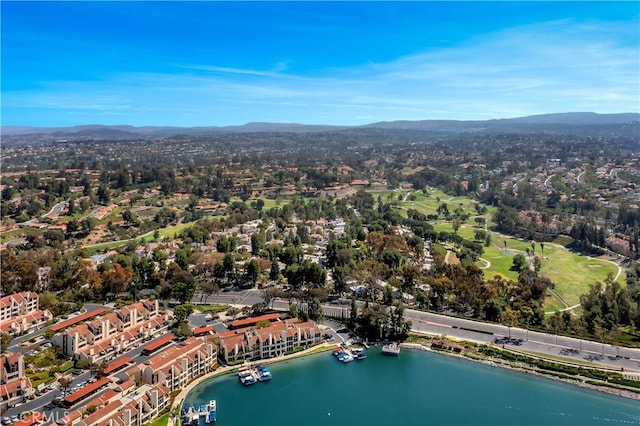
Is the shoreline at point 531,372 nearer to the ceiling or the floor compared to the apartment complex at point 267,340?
nearer to the floor

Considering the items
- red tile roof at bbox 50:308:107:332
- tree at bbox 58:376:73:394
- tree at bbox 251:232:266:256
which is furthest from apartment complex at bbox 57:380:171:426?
tree at bbox 251:232:266:256

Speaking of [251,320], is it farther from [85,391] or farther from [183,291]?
[85,391]

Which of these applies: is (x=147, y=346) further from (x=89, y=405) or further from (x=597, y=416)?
(x=597, y=416)

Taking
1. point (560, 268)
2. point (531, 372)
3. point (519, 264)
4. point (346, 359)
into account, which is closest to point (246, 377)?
point (346, 359)

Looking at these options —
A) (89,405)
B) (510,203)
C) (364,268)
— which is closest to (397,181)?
(510,203)

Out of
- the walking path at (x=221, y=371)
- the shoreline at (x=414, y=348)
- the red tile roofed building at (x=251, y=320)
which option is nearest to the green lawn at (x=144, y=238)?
the red tile roofed building at (x=251, y=320)

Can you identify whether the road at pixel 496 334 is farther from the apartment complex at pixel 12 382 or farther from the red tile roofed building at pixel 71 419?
the red tile roofed building at pixel 71 419
